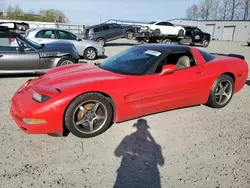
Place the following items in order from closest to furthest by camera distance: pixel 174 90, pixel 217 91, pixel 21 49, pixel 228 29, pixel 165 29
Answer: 1. pixel 174 90
2. pixel 217 91
3. pixel 21 49
4. pixel 165 29
5. pixel 228 29

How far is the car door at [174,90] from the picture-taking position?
3.27 metres

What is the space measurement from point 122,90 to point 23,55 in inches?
165

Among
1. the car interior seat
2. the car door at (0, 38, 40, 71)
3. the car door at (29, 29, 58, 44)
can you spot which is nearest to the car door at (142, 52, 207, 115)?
the car interior seat

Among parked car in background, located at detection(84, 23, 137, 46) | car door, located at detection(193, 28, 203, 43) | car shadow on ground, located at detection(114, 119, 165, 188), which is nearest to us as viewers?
car shadow on ground, located at detection(114, 119, 165, 188)

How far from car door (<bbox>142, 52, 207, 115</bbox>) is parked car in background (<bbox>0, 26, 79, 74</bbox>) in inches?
159

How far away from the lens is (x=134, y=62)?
3.61 metres

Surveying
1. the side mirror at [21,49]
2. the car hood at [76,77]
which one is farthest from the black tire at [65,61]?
the car hood at [76,77]

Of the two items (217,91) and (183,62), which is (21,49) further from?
(217,91)

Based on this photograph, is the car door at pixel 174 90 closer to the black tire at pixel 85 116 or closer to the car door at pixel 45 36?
the black tire at pixel 85 116

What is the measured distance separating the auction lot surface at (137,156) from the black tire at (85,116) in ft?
0.34

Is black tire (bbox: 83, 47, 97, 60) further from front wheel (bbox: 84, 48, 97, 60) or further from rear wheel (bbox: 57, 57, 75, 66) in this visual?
rear wheel (bbox: 57, 57, 75, 66)

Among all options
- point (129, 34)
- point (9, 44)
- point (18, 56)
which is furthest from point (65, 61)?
point (129, 34)

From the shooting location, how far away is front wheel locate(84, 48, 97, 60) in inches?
399

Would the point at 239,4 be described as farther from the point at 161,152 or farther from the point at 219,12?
the point at 161,152
